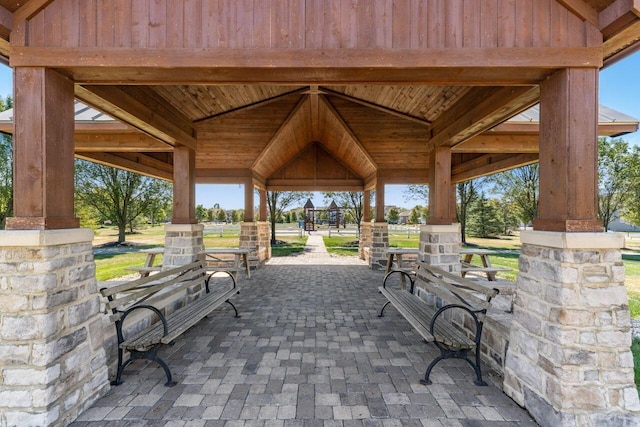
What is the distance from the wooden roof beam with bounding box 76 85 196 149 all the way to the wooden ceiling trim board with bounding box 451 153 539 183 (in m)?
7.52

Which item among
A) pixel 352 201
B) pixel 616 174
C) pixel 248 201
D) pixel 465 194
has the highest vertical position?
pixel 616 174

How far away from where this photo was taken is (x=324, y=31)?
2627 millimetres

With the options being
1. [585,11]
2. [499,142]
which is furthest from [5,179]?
[585,11]

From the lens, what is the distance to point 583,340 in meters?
2.22

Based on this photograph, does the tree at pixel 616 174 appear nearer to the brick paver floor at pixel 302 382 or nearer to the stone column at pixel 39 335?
the brick paver floor at pixel 302 382

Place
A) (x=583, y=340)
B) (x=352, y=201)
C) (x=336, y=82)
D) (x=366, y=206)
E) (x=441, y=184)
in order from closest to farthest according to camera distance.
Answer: (x=583, y=340), (x=336, y=82), (x=441, y=184), (x=366, y=206), (x=352, y=201)

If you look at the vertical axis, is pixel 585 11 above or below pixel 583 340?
above

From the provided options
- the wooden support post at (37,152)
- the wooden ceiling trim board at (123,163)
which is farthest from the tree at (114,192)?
the wooden support post at (37,152)

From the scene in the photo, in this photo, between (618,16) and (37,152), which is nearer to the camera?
(618,16)

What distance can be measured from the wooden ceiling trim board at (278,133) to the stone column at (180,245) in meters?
3.11

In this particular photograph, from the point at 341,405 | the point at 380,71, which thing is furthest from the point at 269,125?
the point at 341,405

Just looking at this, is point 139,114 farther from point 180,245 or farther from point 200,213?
point 200,213

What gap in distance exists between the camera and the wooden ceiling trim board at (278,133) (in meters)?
6.31

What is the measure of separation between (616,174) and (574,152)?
725 inches
